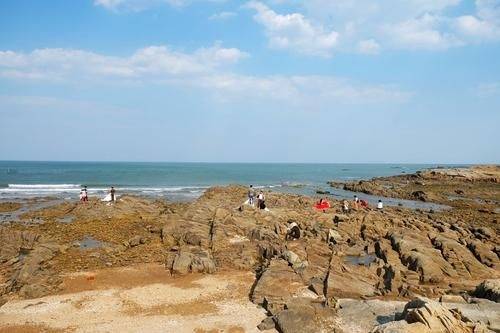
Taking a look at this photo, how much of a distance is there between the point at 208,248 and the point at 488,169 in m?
102

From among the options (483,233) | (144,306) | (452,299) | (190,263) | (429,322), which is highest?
(429,322)

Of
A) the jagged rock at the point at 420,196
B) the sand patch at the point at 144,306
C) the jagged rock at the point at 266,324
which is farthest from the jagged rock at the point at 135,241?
the jagged rock at the point at 420,196

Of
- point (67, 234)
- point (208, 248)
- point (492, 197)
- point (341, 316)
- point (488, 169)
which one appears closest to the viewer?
point (341, 316)

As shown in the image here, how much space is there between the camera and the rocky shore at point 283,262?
17.2m

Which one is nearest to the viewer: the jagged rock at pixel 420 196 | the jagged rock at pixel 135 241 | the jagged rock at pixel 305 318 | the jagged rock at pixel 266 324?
the jagged rock at pixel 305 318

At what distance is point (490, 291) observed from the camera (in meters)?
18.8

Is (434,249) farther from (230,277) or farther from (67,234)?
(67,234)

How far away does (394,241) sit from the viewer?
29.0 metres

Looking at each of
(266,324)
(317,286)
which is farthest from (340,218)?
(266,324)

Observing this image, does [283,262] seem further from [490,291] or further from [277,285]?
[490,291]

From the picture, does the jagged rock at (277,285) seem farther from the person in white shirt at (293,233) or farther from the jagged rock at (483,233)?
the jagged rock at (483,233)

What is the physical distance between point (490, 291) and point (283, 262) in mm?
10216

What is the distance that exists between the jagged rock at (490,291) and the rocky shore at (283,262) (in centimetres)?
5

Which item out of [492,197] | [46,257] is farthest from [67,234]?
[492,197]
